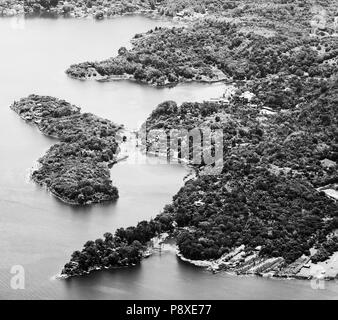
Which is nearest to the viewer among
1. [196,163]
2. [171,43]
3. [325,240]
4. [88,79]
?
[325,240]

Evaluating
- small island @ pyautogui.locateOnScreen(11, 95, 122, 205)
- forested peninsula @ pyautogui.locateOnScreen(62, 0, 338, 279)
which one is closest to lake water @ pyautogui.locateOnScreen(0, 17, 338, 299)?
small island @ pyautogui.locateOnScreen(11, 95, 122, 205)

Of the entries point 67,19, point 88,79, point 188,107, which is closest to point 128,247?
point 188,107

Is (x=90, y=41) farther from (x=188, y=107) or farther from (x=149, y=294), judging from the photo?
(x=149, y=294)

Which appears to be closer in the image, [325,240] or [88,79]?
[325,240]

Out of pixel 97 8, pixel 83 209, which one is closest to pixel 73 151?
pixel 83 209

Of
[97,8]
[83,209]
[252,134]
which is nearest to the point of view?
[83,209]

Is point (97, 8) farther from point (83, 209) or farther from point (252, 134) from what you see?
point (83, 209)

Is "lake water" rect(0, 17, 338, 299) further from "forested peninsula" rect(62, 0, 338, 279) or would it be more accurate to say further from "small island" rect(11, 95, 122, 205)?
"forested peninsula" rect(62, 0, 338, 279)
